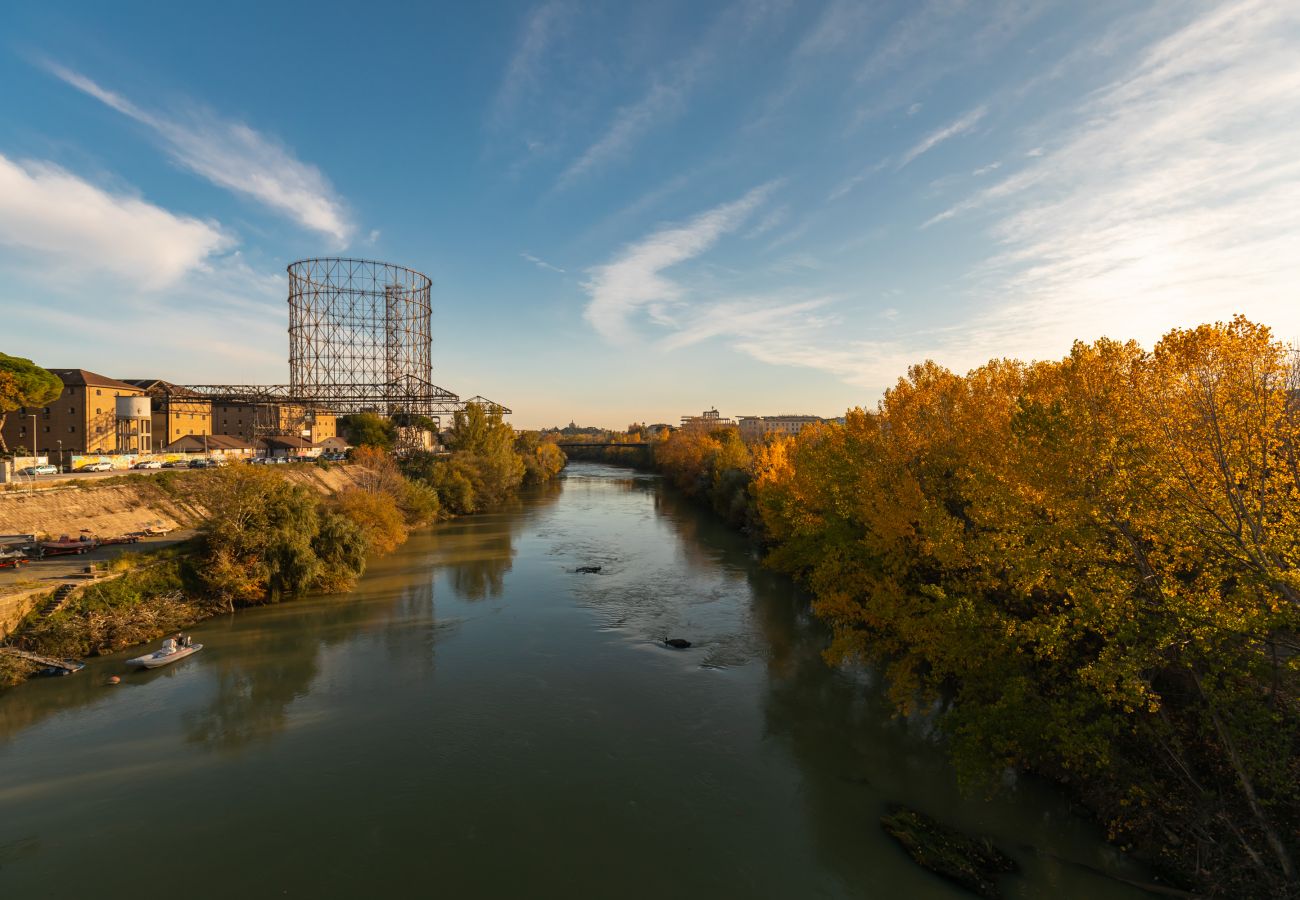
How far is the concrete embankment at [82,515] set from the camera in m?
18.5

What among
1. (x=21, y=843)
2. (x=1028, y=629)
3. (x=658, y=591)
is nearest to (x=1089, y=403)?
(x=1028, y=629)

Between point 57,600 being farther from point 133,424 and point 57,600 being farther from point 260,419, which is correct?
point 260,419

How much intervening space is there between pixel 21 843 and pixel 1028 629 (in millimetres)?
18236

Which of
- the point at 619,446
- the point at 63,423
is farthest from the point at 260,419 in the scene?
the point at 619,446

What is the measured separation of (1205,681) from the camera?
8594mm

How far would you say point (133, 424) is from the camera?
5016 centimetres

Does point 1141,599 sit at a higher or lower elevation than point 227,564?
higher

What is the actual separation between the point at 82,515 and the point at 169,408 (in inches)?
1426

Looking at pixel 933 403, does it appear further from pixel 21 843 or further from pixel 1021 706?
pixel 21 843

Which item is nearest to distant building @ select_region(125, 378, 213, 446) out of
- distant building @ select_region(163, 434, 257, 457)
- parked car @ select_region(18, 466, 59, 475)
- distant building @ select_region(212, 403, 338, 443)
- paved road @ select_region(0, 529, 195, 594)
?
distant building @ select_region(163, 434, 257, 457)

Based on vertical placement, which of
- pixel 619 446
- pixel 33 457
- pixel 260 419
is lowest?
pixel 33 457

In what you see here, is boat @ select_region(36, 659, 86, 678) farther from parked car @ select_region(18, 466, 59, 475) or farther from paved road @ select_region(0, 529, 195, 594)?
parked car @ select_region(18, 466, 59, 475)

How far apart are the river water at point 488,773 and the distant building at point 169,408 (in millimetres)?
46193

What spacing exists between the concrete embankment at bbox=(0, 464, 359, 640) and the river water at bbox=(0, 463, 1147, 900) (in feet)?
11.5
